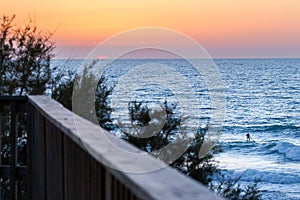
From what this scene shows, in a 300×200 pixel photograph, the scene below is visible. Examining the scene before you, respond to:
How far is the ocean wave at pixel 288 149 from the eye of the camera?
110ft

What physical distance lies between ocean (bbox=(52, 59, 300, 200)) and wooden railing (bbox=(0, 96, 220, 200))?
3.21m

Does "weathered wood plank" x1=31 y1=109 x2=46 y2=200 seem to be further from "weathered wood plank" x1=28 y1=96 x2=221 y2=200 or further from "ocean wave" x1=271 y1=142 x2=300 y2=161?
"ocean wave" x1=271 y1=142 x2=300 y2=161

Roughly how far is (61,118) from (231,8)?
87.4ft

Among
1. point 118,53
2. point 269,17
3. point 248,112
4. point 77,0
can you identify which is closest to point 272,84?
point 248,112

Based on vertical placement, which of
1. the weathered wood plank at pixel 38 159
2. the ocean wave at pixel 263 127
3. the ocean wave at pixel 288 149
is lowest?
the ocean wave at pixel 288 149

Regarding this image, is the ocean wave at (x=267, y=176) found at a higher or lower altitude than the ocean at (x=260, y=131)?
lower

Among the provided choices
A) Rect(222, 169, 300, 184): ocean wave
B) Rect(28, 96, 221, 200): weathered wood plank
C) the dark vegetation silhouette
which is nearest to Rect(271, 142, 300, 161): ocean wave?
Rect(222, 169, 300, 184): ocean wave

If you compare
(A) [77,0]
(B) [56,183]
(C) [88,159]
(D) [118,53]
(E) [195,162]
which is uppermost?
(A) [77,0]

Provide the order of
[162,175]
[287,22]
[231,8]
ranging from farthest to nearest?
[287,22], [231,8], [162,175]

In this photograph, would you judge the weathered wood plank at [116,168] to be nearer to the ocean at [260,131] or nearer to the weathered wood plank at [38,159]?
the weathered wood plank at [38,159]

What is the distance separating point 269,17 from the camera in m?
34.9

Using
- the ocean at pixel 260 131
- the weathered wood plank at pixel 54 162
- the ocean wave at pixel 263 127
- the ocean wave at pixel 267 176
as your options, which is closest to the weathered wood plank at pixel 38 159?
the weathered wood plank at pixel 54 162

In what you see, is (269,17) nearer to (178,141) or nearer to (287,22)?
(287,22)

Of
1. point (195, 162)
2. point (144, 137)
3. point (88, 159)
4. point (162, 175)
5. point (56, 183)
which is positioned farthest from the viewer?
point (195, 162)
